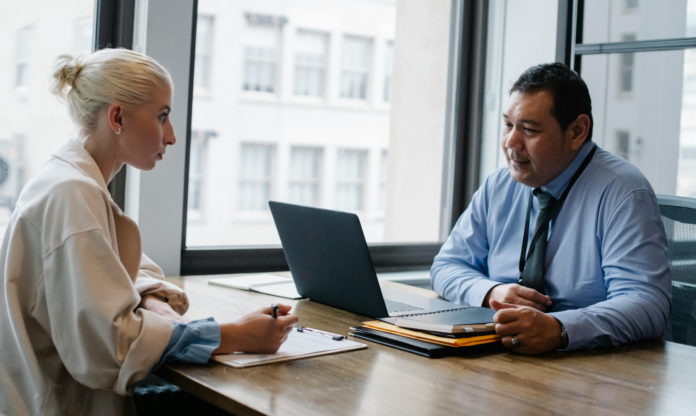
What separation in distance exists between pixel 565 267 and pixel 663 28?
4.21 feet

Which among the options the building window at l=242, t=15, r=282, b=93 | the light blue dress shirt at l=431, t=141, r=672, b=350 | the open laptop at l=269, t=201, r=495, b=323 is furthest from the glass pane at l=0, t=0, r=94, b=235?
the light blue dress shirt at l=431, t=141, r=672, b=350

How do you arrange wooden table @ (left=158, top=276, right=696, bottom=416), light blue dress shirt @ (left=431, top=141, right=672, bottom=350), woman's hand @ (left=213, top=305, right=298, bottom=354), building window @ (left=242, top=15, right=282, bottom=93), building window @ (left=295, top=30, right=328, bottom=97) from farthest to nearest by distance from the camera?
building window @ (left=295, top=30, right=328, bottom=97) → building window @ (left=242, top=15, right=282, bottom=93) → light blue dress shirt @ (left=431, top=141, right=672, bottom=350) → woman's hand @ (left=213, top=305, right=298, bottom=354) → wooden table @ (left=158, top=276, right=696, bottom=416)

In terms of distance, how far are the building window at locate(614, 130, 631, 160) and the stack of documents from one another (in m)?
1.55

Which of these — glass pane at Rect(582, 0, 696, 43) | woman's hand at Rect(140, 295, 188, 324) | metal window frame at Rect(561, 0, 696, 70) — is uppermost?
glass pane at Rect(582, 0, 696, 43)

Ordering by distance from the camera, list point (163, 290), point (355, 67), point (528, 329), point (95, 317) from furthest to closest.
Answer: point (355, 67) → point (163, 290) → point (528, 329) → point (95, 317)

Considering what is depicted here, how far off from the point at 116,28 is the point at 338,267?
3.99 ft

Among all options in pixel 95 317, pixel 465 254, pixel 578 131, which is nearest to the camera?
pixel 95 317

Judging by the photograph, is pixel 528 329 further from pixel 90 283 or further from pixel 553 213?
pixel 90 283

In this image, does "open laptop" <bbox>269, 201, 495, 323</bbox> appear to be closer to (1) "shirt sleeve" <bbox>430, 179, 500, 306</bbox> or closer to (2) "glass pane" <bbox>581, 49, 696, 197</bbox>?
(1) "shirt sleeve" <bbox>430, 179, 500, 306</bbox>

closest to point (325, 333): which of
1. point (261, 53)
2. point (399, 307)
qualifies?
point (399, 307)

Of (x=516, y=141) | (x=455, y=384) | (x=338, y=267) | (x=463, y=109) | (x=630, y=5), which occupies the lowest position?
(x=455, y=384)

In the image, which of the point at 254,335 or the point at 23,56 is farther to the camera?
the point at 23,56

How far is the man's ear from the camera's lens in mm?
1803

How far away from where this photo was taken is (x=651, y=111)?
98.9 inches
